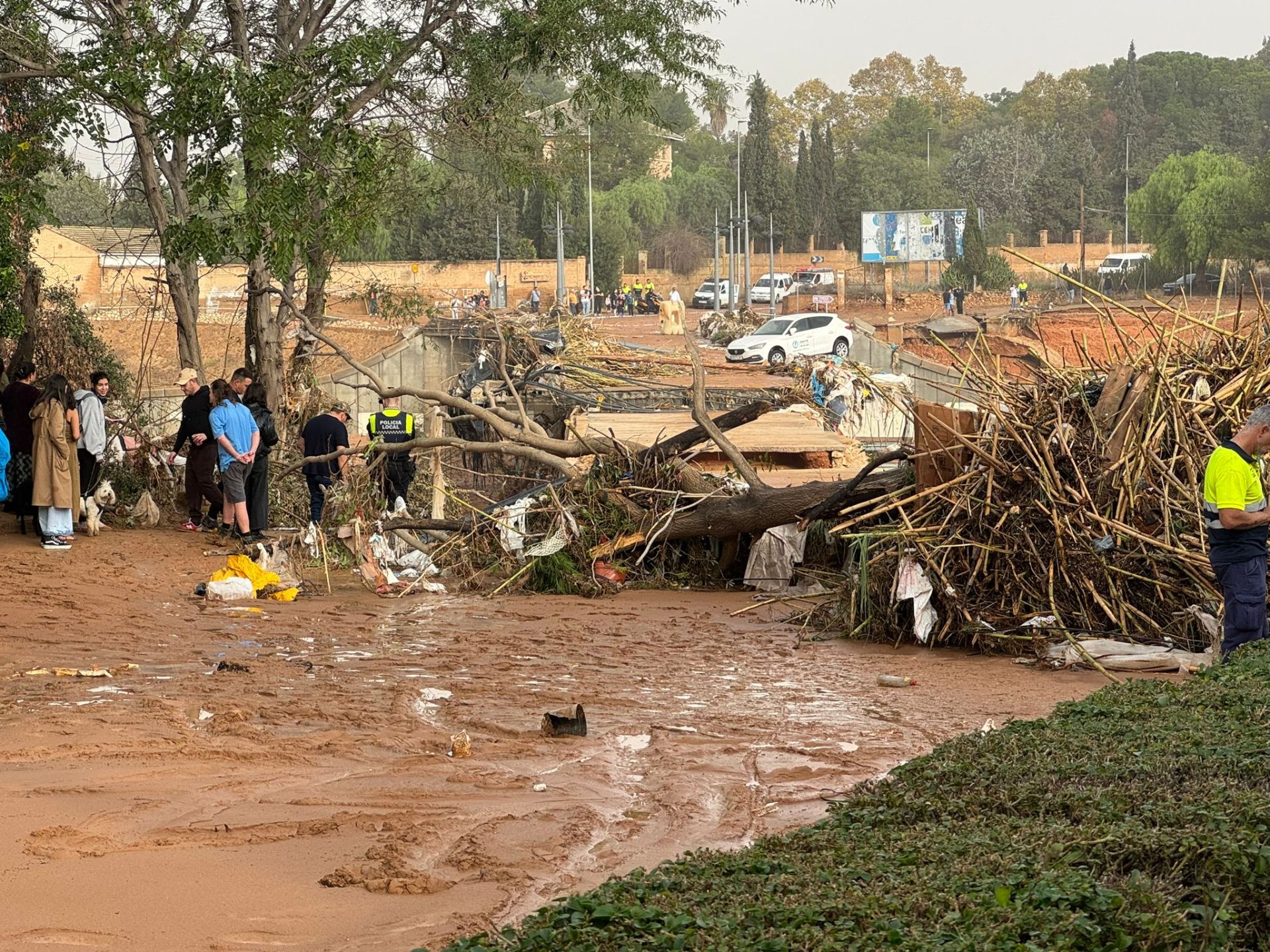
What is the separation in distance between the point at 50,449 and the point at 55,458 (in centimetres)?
9

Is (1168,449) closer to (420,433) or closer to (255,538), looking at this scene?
(255,538)

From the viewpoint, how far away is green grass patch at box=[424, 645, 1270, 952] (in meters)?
3.48

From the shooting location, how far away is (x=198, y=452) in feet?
48.9

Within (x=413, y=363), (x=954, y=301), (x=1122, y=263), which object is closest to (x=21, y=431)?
(x=413, y=363)

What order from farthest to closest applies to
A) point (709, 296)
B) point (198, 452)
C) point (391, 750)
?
point (709, 296) → point (198, 452) → point (391, 750)

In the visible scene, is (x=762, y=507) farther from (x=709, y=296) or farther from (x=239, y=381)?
(x=709, y=296)

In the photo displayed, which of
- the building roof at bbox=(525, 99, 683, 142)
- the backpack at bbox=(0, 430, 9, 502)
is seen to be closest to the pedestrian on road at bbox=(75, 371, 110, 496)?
the backpack at bbox=(0, 430, 9, 502)

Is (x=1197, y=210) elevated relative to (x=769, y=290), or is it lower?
elevated

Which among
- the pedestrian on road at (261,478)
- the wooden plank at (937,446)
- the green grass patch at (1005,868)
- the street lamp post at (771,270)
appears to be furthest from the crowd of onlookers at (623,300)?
the green grass patch at (1005,868)

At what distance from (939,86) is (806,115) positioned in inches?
578

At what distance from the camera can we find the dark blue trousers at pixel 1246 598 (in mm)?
7602

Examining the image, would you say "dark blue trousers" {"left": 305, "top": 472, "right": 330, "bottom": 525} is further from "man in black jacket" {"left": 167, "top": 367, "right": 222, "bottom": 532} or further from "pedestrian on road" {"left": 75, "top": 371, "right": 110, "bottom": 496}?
"pedestrian on road" {"left": 75, "top": 371, "right": 110, "bottom": 496}

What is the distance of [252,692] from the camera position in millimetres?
8148

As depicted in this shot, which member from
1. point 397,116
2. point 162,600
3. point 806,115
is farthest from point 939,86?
point 162,600
